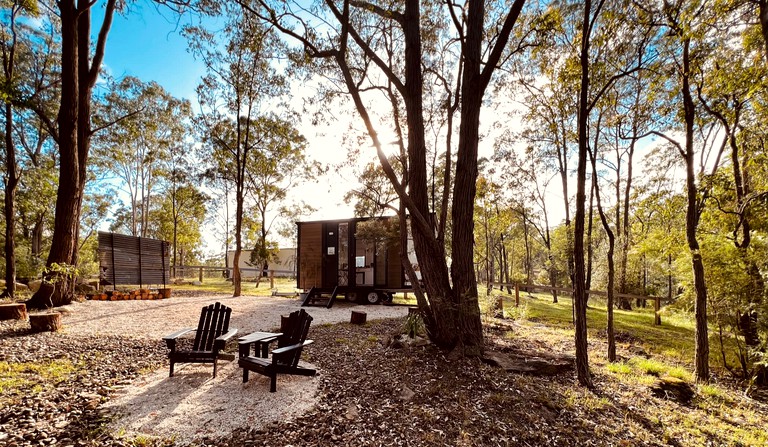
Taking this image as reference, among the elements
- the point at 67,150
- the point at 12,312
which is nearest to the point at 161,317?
the point at 12,312

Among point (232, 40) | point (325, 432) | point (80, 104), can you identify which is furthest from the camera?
point (232, 40)

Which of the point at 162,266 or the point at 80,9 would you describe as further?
the point at 162,266

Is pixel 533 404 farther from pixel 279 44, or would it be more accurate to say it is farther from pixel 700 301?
pixel 279 44

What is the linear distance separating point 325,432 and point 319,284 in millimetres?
10179

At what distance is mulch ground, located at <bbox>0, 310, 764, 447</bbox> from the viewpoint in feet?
8.99

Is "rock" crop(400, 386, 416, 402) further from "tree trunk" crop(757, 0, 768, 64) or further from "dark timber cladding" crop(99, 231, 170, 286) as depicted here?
"dark timber cladding" crop(99, 231, 170, 286)

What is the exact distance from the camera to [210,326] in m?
4.46

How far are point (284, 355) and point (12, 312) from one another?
22.1ft

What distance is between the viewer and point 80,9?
794 centimetres

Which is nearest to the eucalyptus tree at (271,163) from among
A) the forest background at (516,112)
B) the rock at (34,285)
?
the forest background at (516,112)

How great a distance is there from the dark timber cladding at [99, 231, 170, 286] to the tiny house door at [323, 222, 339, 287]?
773cm

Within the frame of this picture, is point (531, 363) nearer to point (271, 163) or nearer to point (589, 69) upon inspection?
point (589, 69)

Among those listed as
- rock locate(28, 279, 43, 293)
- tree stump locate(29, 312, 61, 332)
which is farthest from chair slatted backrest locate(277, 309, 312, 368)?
rock locate(28, 279, 43, 293)

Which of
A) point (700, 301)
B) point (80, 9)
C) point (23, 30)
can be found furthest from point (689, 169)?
point (23, 30)
